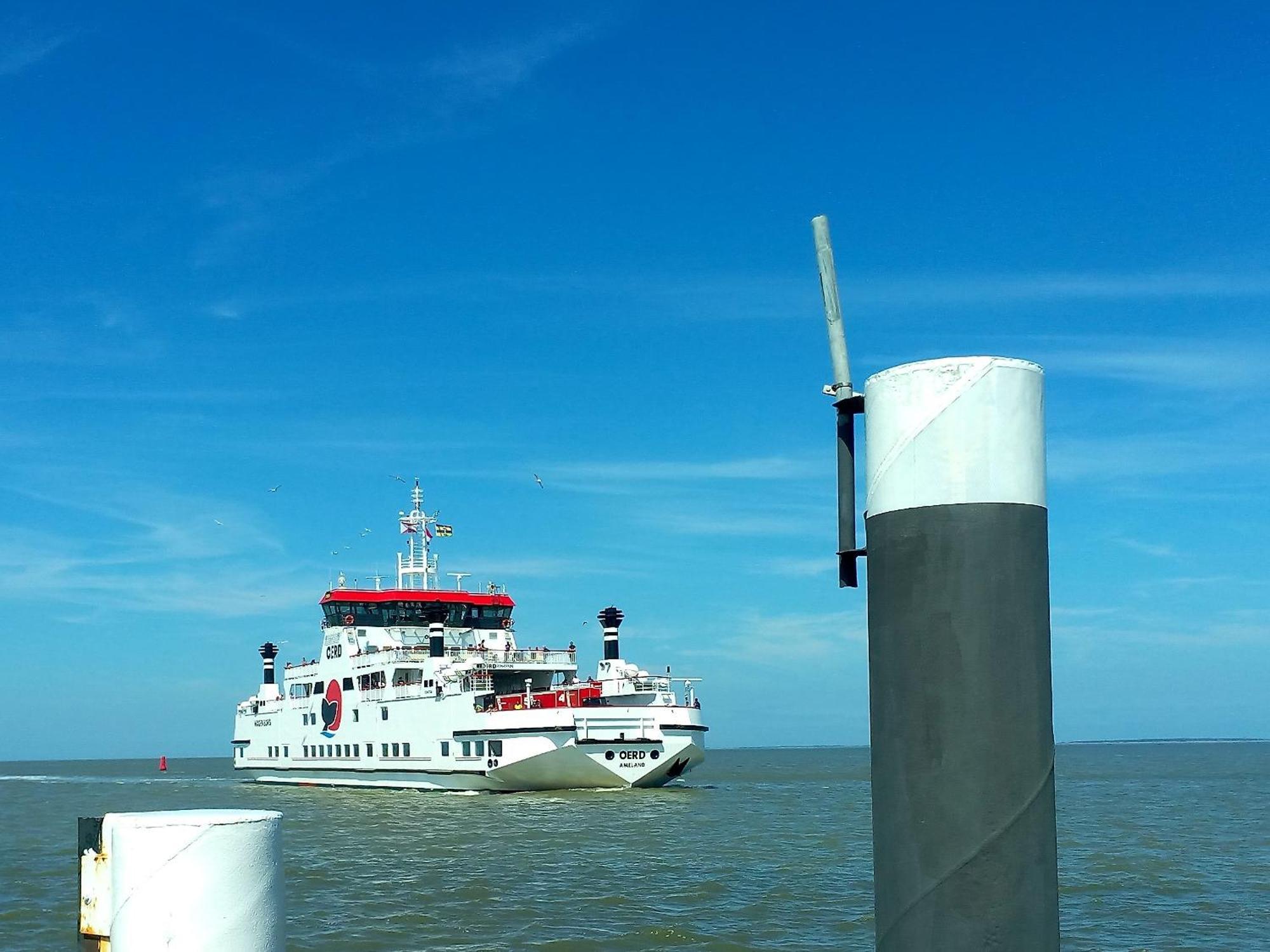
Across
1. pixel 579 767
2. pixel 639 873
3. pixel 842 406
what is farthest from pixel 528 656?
pixel 842 406

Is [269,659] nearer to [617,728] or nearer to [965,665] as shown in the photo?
[617,728]

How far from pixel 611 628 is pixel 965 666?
4546cm

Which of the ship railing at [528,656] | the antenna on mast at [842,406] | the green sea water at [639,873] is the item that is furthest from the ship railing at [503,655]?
the antenna on mast at [842,406]

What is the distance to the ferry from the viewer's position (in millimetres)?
43938

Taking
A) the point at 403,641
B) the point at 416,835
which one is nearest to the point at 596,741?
the point at 416,835

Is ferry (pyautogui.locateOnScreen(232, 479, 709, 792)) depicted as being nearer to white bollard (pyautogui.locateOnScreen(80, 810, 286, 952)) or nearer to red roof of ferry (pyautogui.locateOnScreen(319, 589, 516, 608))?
red roof of ferry (pyautogui.locateOnScreen(319, 589, 516, 608))

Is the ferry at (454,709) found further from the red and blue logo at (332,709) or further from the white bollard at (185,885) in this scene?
the white bollard at (185,885)

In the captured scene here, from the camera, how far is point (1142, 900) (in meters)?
20.7

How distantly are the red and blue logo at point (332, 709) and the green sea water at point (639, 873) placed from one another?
6827 mm

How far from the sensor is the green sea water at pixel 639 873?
57.4 feet

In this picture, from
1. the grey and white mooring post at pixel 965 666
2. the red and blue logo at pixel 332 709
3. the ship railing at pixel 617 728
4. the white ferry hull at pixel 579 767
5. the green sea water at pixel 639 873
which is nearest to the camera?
the grey and white mooring post at pixel 965 666

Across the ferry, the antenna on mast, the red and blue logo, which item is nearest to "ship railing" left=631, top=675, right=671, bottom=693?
the ferry

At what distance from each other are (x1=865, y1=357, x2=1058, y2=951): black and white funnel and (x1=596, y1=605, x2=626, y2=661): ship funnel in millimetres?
44286

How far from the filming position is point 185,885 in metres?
3.25
